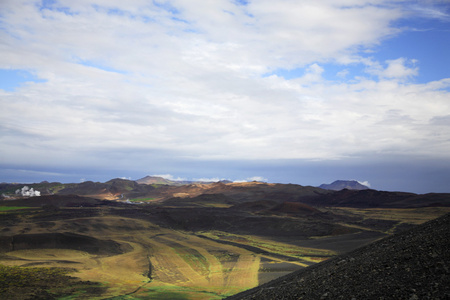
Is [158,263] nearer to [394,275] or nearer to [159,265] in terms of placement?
[159,265]

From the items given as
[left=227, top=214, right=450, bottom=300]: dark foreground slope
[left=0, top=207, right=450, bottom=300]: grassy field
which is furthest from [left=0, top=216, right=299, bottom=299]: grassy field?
[left=227, top=214, right=450, bottom=300]: dark foreground slope

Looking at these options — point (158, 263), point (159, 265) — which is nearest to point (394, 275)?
point (159, 265)

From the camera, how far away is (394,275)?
30.3 ft

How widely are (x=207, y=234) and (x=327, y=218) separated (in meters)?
31.5

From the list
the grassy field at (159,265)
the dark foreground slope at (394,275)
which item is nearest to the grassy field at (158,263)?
the grassy field at (159,265)

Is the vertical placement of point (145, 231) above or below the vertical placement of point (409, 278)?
below

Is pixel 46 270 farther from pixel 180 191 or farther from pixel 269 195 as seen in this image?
pixel 180 191

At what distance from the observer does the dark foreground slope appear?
8.12 metres

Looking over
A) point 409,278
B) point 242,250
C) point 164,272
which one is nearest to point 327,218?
point 242,250

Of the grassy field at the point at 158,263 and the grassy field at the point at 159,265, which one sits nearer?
the grassy field at the point at 158,263

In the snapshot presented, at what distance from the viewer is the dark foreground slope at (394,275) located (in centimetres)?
812

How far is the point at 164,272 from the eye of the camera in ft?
101

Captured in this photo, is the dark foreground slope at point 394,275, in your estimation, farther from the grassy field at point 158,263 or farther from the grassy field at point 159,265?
the grassy field at point 158,263

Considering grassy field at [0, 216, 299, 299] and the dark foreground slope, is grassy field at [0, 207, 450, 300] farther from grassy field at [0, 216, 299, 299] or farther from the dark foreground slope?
the dark foreground slope
